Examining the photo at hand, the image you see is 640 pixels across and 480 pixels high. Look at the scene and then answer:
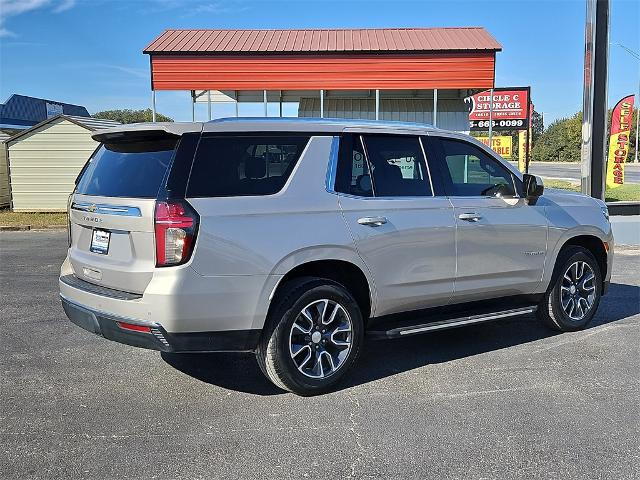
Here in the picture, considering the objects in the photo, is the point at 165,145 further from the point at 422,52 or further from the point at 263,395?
the point at 422,52

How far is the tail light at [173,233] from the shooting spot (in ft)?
11.9

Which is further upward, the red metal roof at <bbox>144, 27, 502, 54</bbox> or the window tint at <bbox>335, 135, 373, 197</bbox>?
the red metal roof at <bbox>144, 27, 502, 54</bbox>

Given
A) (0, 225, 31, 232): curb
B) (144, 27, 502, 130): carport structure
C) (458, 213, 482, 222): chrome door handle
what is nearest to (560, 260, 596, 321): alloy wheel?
(458, 213, 482, 222): chrome door handle

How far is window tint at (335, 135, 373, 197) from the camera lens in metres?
4.33

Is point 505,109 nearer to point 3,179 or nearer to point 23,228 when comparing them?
point 23,228

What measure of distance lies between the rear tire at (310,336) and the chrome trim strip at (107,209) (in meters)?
1.08

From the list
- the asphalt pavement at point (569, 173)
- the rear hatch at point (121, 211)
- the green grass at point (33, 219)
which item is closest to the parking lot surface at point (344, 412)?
the rear hatch at point (121, 211)

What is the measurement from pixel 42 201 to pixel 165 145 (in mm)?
15956

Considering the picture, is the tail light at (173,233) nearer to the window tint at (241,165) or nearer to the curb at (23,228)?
the window tint at (241,165)

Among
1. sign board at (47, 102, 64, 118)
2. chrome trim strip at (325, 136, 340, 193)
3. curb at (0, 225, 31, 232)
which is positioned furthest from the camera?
sign board at (47, 102, 64, 118)

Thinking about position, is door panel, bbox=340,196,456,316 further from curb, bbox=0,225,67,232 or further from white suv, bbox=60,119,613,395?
curb, bbox=0,225,67,232

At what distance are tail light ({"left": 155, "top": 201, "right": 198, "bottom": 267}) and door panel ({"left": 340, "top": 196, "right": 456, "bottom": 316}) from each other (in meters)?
1.14

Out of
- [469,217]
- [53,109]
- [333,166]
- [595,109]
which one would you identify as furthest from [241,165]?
[53,109]

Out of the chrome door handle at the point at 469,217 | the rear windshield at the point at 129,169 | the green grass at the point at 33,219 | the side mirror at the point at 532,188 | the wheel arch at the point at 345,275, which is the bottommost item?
the green grass at the point at 33,219
